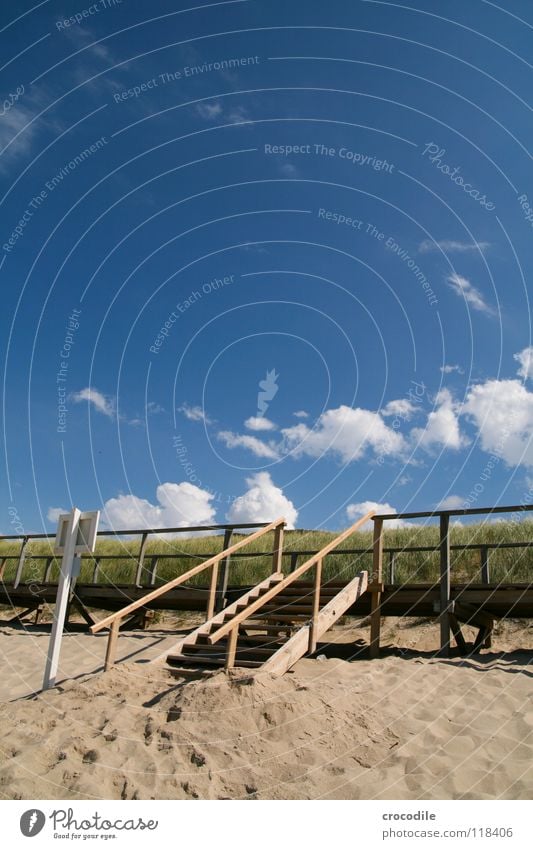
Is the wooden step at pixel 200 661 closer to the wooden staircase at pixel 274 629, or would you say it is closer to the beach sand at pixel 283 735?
the wooden staircase at pixel 274 629

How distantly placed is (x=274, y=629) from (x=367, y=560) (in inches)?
360

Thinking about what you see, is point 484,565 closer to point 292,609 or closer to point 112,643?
point 292,609

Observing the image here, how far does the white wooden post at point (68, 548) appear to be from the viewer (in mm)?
7922

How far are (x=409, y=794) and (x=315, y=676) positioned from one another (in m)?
2.62

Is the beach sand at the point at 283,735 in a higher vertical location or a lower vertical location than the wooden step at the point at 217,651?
lower

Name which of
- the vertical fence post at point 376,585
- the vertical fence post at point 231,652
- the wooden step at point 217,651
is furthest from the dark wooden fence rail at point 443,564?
the vertical fence post at point 231,652

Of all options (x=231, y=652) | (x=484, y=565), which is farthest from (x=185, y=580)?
(x=484, y=565)

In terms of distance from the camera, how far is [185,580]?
9.66 m

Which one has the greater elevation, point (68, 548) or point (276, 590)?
point (68, 548)

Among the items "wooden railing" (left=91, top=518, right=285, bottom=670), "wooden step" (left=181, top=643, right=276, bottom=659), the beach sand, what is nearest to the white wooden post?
"wooden railing" (left=91, top=518, right=285, bottom=670)

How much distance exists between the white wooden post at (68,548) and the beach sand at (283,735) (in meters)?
0.88
